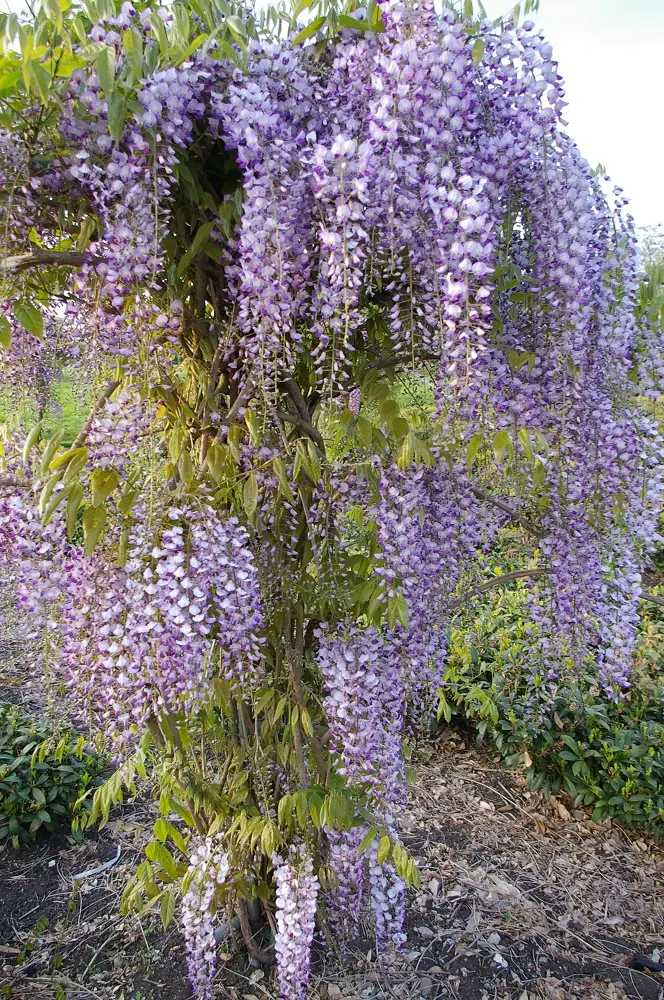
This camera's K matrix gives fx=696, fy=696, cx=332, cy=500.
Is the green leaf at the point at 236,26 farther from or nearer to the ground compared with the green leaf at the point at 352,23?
nearer to the ground

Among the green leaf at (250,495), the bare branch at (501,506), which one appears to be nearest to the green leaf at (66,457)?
the green leaf at (250,495)

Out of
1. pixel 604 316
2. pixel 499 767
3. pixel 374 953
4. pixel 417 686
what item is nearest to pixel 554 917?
pixel 374 953

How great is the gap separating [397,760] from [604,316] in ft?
4.02

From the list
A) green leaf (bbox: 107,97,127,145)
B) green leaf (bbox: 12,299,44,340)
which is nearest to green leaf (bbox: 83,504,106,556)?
green leaf (bbox: 12,299,44,340)

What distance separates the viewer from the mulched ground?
204 centimetres

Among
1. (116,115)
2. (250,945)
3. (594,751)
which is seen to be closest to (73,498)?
(116,115)

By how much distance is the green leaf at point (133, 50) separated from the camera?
112 centimetres

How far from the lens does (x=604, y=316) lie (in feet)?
5.16

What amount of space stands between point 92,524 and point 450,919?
6.26 feet

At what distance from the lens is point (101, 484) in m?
1.31

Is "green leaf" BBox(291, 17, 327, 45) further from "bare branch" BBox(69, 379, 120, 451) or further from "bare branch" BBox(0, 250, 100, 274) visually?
"bare branch" BBox(69, 379, 120, 451)

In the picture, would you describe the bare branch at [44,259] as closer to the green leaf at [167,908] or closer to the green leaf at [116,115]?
the green leaf at [116,115]

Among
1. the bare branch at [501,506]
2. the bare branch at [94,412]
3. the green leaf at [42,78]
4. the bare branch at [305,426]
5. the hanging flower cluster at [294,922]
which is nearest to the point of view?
the green leaf at [42,78]

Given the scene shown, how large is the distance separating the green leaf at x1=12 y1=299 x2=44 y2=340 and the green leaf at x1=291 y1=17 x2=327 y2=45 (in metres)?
0.71
